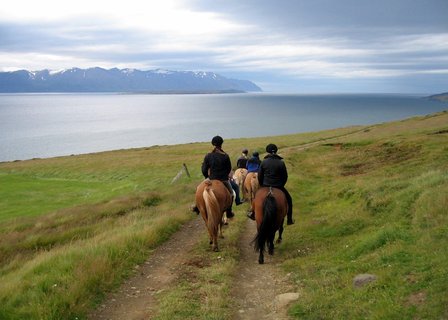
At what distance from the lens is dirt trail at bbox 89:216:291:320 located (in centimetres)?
884

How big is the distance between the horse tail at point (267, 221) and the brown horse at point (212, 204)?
1.59 meters

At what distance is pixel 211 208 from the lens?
13.3 m

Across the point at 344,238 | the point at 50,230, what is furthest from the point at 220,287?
the point at 50,230

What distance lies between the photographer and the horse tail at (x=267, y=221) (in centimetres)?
1211

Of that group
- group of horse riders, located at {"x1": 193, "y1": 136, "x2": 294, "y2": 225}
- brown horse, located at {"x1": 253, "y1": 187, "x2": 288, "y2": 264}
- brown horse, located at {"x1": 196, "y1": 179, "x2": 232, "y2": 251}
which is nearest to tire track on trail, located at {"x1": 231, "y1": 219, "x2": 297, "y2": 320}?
brown horse, located at {"x1": 253, "y1": 187, "x2": 288, "y2": 264}

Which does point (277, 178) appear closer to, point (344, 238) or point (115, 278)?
point (344, 238)

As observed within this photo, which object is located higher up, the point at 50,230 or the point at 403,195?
the point at 403,195

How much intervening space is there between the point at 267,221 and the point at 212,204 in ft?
6.52

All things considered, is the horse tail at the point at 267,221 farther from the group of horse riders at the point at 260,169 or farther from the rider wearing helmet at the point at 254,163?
the rider wearing helmet at the point at 254,163

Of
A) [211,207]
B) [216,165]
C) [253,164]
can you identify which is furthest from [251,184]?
[211,207]

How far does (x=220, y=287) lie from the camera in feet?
32.3

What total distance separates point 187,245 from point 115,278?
13.2 feet

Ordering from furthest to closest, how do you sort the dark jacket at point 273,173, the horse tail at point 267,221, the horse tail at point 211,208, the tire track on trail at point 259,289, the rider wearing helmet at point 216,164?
the rider wearing helmet at point 216,164, the horse tail at point 211,208, the dark jacket at point 273,173, the horse tail at point 267,221, the tire track on trail at point 259,289

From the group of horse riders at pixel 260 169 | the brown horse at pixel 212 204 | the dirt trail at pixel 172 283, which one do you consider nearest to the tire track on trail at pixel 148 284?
the dirt trail at pixel 172 283
